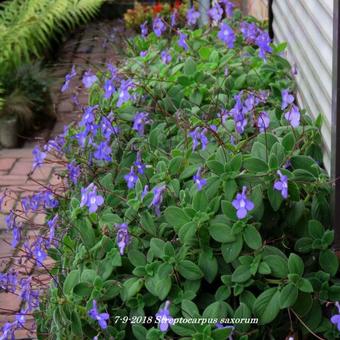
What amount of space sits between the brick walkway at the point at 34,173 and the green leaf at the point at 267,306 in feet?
2.91

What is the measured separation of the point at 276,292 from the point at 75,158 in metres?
1.32

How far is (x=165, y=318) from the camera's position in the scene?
231 cm

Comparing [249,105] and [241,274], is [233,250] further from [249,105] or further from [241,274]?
[249,105]

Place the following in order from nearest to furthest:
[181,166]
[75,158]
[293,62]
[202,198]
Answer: [202,198] < [181,166] < [75,158] < [293,62]

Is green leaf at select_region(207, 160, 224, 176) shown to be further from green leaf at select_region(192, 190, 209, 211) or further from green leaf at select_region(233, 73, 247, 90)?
green leaf at select_region(233, 73, 247, 90)

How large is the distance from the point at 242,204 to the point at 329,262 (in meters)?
0.36

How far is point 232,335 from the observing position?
2.38 metres

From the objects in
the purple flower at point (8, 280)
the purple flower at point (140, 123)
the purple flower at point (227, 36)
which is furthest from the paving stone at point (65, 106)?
the purple flower at point (8, 280)

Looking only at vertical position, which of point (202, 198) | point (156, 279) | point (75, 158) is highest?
point (202, 198)

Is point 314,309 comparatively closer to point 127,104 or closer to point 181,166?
point 181,166

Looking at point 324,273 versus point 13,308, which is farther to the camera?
point 13,308

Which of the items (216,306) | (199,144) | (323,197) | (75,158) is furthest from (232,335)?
(75,158)

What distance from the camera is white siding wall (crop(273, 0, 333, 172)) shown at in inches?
116

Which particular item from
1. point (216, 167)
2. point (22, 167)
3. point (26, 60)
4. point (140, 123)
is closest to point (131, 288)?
point (216, 167)
